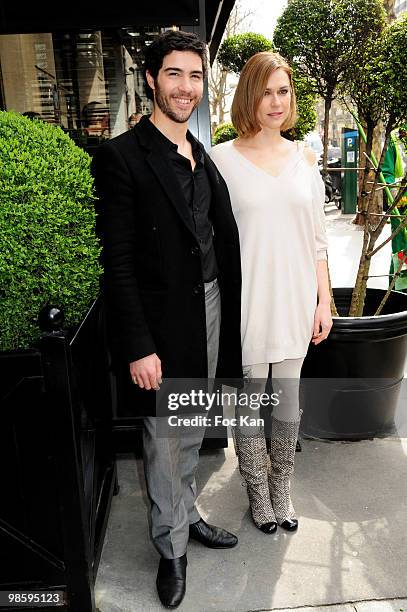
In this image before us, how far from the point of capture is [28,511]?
2.06 m

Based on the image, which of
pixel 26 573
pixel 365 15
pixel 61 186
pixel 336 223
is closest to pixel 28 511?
pixel 26 573

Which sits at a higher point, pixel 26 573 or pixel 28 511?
pixel 28 511

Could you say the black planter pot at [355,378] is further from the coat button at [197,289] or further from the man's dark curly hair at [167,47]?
the man's dark curly hair at [167,47]

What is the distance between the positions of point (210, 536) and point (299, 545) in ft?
1.30

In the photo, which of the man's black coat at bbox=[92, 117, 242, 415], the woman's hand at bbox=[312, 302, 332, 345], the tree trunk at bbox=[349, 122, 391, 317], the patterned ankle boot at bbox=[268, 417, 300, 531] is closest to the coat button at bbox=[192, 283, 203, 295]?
the man's black coat at bbox=[92, 117, 242, 415]

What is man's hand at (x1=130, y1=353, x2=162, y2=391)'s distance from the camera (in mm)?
2111

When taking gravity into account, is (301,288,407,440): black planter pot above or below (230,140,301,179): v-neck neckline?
below

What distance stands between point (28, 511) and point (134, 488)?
3.76ft

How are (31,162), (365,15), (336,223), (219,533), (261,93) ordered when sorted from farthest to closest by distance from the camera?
1. (336,223)
2. (365,15)
3. (219,533)
4. (261,93)
5. (31,162)

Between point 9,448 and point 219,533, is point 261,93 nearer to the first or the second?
point 9,448

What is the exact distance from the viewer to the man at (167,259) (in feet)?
6.78

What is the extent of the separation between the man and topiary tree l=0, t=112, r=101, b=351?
0.27ft

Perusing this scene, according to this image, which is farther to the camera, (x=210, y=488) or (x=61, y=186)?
(x=210, y=488)

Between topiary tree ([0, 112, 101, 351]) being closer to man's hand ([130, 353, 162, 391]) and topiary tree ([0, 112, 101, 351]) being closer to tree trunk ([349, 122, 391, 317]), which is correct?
man's hand ([130, 353, 162, 391])
